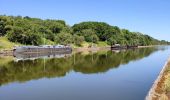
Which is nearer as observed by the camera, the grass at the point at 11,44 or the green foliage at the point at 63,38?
the grass at the point at 11,44

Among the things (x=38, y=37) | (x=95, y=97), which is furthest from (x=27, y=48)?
(x=95, y=97)

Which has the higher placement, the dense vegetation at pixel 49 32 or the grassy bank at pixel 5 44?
the dense vegetation at pixel 49 32

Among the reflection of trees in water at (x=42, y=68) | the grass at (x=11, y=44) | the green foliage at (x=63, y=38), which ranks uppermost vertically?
the green foliage at (x=63, y=38)

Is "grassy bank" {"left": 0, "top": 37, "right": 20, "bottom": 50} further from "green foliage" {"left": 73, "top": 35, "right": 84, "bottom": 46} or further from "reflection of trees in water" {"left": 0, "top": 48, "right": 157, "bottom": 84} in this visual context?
"green foliage" {"left": 73, "top": 35, "right": 84, "bottom": 46}

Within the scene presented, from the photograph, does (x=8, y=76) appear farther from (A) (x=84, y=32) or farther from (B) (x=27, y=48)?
(A) (x=84, y=32)

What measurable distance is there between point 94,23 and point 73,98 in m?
166

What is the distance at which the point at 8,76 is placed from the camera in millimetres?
41312

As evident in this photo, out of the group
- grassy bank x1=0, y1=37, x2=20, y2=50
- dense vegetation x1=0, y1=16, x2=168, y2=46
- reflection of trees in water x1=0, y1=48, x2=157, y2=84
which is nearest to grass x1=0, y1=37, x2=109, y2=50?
grassy bank x1=0, y1=37, x2=20, y2=50

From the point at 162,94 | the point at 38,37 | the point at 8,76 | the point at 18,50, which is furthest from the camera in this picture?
the point at 38,37

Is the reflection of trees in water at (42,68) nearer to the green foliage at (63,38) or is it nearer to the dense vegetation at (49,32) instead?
the dense vegetation at (49,32)

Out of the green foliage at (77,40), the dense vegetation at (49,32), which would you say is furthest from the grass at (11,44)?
the green foliage at (77,40)

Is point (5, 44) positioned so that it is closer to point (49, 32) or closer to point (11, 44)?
point (11, 44)

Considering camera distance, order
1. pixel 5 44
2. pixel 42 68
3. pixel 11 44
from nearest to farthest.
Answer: pixel 42 68 < pixel 5 44 < pixel 11 44

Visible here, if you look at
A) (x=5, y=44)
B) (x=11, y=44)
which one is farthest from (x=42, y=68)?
(x=11, y=44)
